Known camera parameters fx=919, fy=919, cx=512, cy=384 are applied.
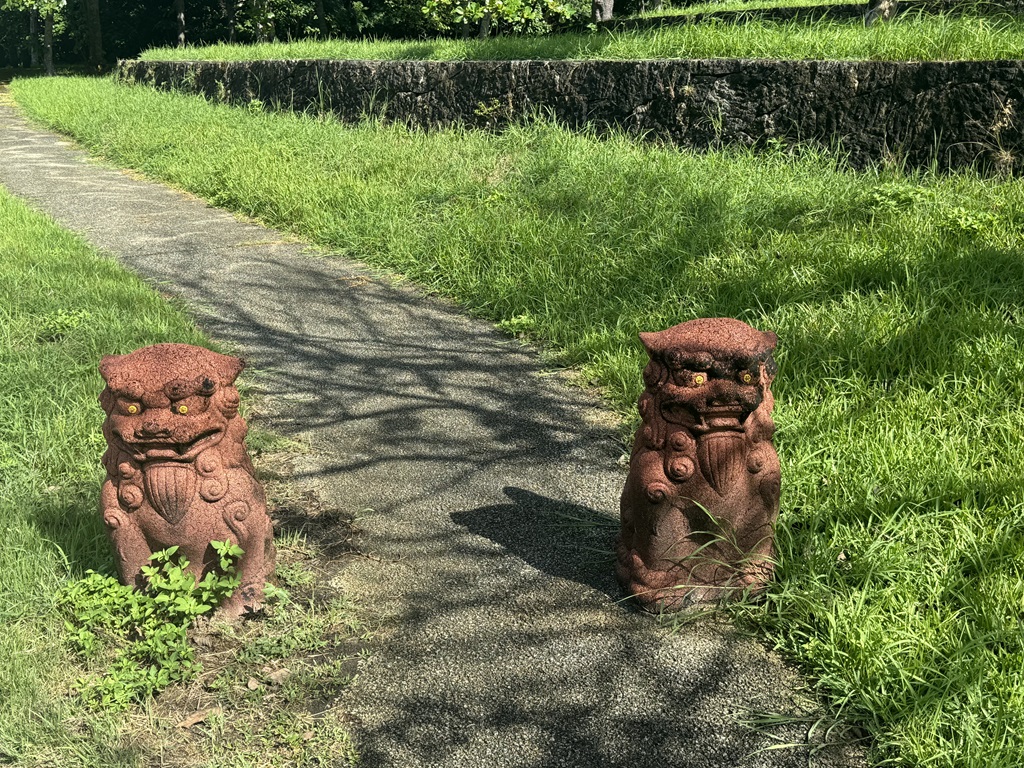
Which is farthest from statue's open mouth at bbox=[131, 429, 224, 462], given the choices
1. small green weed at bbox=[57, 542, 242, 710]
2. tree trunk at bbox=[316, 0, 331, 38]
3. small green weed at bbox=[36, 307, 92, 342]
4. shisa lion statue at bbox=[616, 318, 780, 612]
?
tree trunk at bbox=[316, 0, 331, 38]

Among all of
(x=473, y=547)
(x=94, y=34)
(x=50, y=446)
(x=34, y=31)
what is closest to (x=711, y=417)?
(x=473, y=547)

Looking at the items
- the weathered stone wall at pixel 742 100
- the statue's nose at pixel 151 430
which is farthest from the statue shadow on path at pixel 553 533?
the weathered stone wall at pixel 742 100

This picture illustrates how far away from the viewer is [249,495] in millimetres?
3062

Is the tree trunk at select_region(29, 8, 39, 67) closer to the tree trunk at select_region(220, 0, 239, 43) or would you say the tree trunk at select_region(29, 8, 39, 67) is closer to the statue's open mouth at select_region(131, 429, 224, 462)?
the tree trunk at select_region(220, 0, 239, 43)

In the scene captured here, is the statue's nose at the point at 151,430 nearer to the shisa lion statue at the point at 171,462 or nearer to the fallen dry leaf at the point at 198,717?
the shisa lion statue at the point at 171,462

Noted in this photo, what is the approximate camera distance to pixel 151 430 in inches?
113

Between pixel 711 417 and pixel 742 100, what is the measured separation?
535cm

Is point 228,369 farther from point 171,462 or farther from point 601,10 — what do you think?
point 601,10

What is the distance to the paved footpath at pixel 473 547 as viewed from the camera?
2701 mm

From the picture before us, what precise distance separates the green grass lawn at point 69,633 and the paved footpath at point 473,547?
0.19 metres

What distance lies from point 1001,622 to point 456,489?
2185 mm

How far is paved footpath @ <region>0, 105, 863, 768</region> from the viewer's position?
270cm

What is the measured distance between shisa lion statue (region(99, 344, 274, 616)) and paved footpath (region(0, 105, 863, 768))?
2.07 feet

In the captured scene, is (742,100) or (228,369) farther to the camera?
(742,100)
